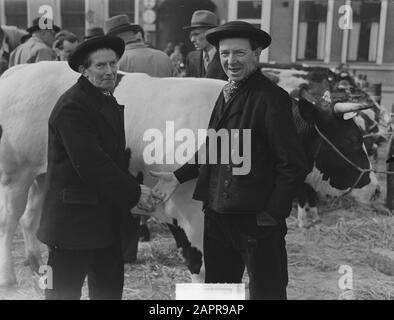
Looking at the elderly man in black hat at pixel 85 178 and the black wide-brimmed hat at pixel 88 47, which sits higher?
the black wide-brimmed hat at pixel 88 47

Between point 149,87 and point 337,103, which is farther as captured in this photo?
point 337,103

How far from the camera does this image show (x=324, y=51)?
153 inches

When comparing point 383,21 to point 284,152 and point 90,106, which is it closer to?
point 284,152

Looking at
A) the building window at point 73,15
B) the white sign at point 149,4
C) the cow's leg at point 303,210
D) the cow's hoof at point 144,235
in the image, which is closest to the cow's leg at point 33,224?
the cow's hoof at point 144,235

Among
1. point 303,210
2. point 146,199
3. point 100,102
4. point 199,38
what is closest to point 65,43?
point 199,38

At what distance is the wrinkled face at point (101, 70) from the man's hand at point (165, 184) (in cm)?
52

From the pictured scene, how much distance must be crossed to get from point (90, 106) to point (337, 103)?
1.83 m

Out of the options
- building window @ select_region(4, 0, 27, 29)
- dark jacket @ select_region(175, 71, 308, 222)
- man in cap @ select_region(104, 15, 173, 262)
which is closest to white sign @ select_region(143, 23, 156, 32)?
man in cap @ select_region(104, 15, 173, 262)

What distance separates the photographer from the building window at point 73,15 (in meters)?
3.51

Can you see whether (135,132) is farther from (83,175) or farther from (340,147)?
(340,147)

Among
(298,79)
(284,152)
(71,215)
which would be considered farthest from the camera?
(298,79)

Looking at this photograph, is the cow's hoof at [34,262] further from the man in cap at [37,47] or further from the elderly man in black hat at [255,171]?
the elderly man in black hat at [255,171]
